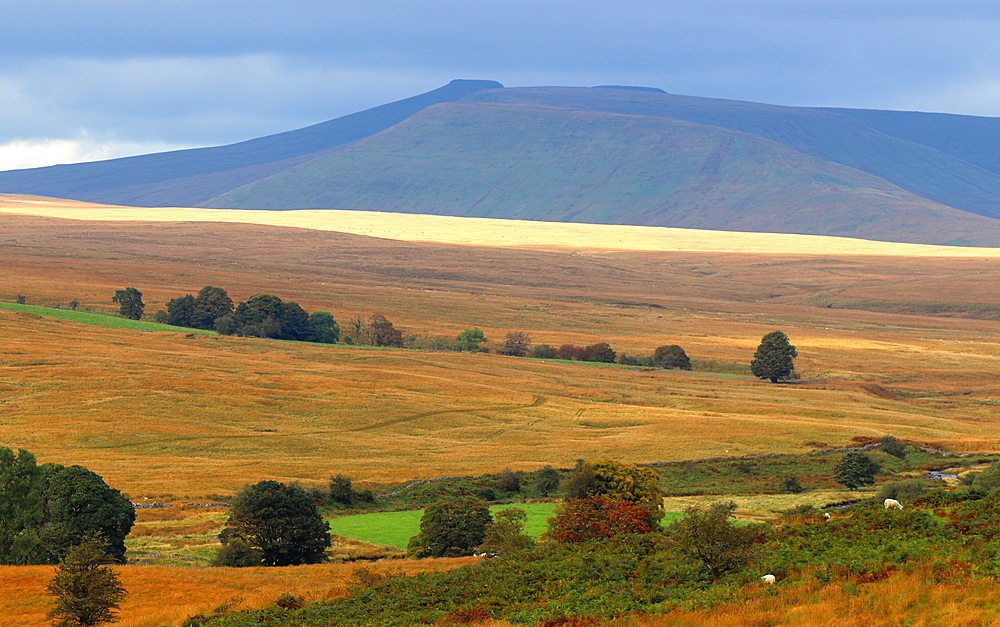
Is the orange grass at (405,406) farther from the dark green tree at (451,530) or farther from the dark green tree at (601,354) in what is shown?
the dark green tree at (451,530)

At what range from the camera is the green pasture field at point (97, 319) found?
13838 cm

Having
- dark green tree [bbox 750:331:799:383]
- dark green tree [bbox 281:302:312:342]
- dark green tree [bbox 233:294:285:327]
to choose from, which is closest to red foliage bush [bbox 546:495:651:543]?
dark green tree [bbox 750:331:799:383]

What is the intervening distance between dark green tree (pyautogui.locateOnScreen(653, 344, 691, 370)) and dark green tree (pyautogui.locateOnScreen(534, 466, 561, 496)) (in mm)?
72455

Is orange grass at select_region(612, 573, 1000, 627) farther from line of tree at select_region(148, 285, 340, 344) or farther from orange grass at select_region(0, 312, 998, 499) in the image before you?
line of tree at select_region(148, 285, 340, 344)

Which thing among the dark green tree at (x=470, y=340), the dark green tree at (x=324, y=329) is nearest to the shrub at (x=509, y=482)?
the dark green tree at (x=470, y=340)

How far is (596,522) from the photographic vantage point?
38469 millimetres

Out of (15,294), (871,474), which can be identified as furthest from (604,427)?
(15,294)

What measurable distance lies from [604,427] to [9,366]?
6637cm

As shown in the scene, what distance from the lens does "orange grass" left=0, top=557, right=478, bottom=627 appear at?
99.4 ft

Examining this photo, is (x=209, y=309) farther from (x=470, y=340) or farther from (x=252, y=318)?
(x=470, y=340)

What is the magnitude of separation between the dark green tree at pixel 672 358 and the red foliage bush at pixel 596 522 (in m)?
98.7

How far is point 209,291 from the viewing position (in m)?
150

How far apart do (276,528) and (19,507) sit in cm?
1132

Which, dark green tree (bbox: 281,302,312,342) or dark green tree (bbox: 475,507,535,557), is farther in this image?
dark green tree (bbox: 281,302,312,342)
